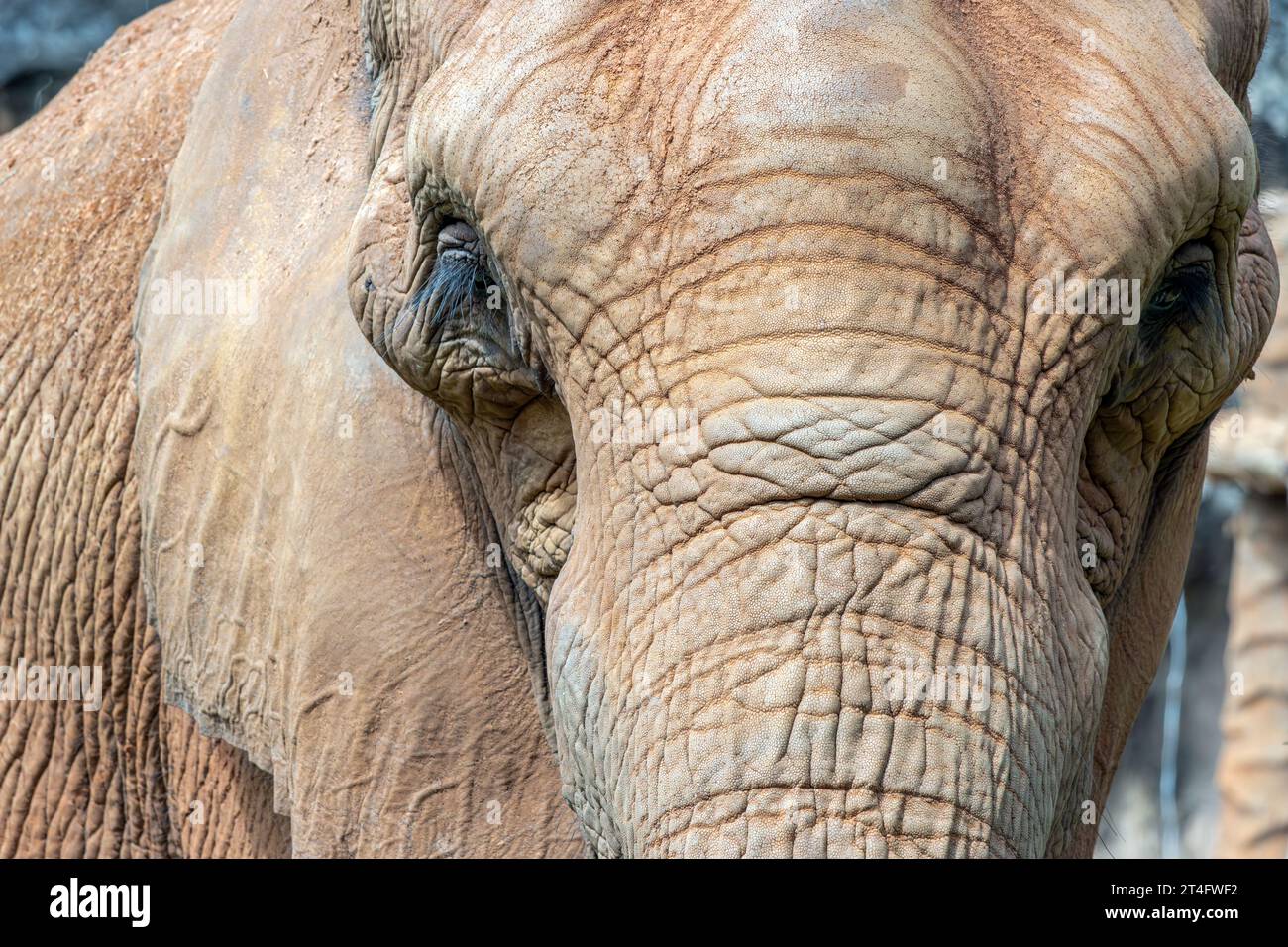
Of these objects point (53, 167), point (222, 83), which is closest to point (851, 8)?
point (222, 83)

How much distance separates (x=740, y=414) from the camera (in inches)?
67.7

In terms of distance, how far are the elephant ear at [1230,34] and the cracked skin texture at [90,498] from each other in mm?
1649

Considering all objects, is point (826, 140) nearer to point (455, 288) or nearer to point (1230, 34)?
point (455, 288)

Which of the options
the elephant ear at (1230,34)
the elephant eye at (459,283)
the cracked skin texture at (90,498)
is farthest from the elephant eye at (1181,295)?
the cracked skin texture at (90,498)

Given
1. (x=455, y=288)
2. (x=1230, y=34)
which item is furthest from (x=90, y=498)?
(x=1230, y=34)

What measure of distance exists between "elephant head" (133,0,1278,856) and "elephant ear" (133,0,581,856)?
345 mm

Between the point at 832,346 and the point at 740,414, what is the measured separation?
0.33 ft

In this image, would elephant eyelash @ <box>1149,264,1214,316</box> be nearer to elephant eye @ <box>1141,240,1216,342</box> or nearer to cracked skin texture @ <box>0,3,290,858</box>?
elephant eye @ <box>1141,240,1216,342</box>

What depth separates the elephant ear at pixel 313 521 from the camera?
2.33 meters

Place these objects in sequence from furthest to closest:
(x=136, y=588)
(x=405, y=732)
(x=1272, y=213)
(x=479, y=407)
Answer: (x=136, y=588), (x=1272, y=213), (x=405, y=732), (x=479, y=407)

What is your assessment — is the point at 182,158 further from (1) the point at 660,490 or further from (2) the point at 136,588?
(1) the point at 660,490

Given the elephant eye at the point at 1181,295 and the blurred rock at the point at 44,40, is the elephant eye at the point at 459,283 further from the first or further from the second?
the blurred rock at the point at 44,40

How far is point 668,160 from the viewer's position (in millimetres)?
1767

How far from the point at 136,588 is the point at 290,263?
748 mm
